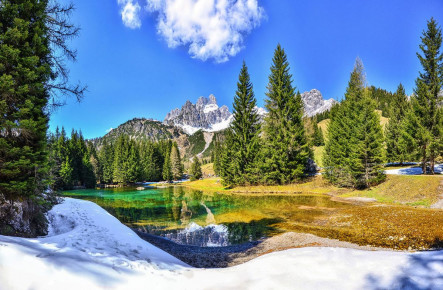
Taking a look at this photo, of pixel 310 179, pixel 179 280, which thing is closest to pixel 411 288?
pixel 179 280

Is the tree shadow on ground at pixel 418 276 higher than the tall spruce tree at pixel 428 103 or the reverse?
the reverse

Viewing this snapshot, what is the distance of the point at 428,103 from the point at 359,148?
347 inches

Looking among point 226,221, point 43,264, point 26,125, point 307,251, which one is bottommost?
point 226,221

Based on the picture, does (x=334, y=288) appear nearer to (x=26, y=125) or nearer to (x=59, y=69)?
(x=26, y=125)

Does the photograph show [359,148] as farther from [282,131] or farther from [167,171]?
[167,171]

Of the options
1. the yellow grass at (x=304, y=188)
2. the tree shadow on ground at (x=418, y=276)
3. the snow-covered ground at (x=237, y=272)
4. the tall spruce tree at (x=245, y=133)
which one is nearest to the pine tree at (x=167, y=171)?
the tall spruce tree at (x=245, y=133)

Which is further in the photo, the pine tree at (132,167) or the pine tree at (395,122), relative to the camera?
the pine tree at (132,167)

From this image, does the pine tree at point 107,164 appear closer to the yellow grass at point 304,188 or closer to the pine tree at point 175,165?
the pine tree at point 175,165

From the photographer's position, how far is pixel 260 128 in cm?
4100

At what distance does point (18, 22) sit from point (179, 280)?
10194mm

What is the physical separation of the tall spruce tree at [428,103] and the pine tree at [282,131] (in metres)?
14.2

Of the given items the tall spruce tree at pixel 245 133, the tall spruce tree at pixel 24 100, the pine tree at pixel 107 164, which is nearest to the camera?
the tall spruce tree at pixel 24 100

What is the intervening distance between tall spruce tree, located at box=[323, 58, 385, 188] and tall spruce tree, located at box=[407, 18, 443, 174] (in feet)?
12.2

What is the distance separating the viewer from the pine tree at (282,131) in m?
35.6
